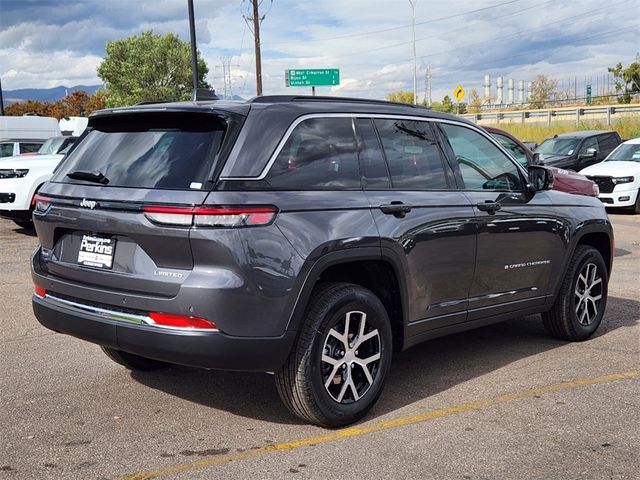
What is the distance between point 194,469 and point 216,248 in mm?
1089

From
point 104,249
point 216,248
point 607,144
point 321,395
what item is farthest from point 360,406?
point 607,144

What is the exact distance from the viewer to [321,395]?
3.98 meters

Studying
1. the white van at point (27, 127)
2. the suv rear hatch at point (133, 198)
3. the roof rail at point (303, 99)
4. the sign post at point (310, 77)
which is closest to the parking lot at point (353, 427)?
the suv rear hatch at point (133, 198)

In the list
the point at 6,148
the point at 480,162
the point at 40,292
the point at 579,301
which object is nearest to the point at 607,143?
the point at 579,301

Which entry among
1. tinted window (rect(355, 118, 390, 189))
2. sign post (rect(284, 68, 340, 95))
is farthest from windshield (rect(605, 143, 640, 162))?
sign post (rect(284, 68, 340, 95))

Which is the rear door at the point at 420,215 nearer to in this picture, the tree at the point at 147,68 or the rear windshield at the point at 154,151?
the rear windshield at the point at 154,151

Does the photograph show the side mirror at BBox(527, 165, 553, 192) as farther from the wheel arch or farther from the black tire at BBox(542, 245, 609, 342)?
the wheel arch

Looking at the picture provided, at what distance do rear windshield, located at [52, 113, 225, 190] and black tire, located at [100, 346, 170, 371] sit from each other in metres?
1.30

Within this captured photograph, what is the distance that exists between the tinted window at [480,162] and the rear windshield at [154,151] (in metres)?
1.92

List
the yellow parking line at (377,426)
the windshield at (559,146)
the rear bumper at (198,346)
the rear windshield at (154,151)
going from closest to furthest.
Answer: the yellow parking line at (377,426), the rear bumper at (198,346), the rear windshield at (154,151), the windshield at (559,146)

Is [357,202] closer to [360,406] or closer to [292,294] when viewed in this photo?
[292,294]

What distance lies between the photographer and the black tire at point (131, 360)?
5.02 m

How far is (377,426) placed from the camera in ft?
13.7

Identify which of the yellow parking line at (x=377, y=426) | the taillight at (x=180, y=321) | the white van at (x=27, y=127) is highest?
the white van at (x=27, y=127)
